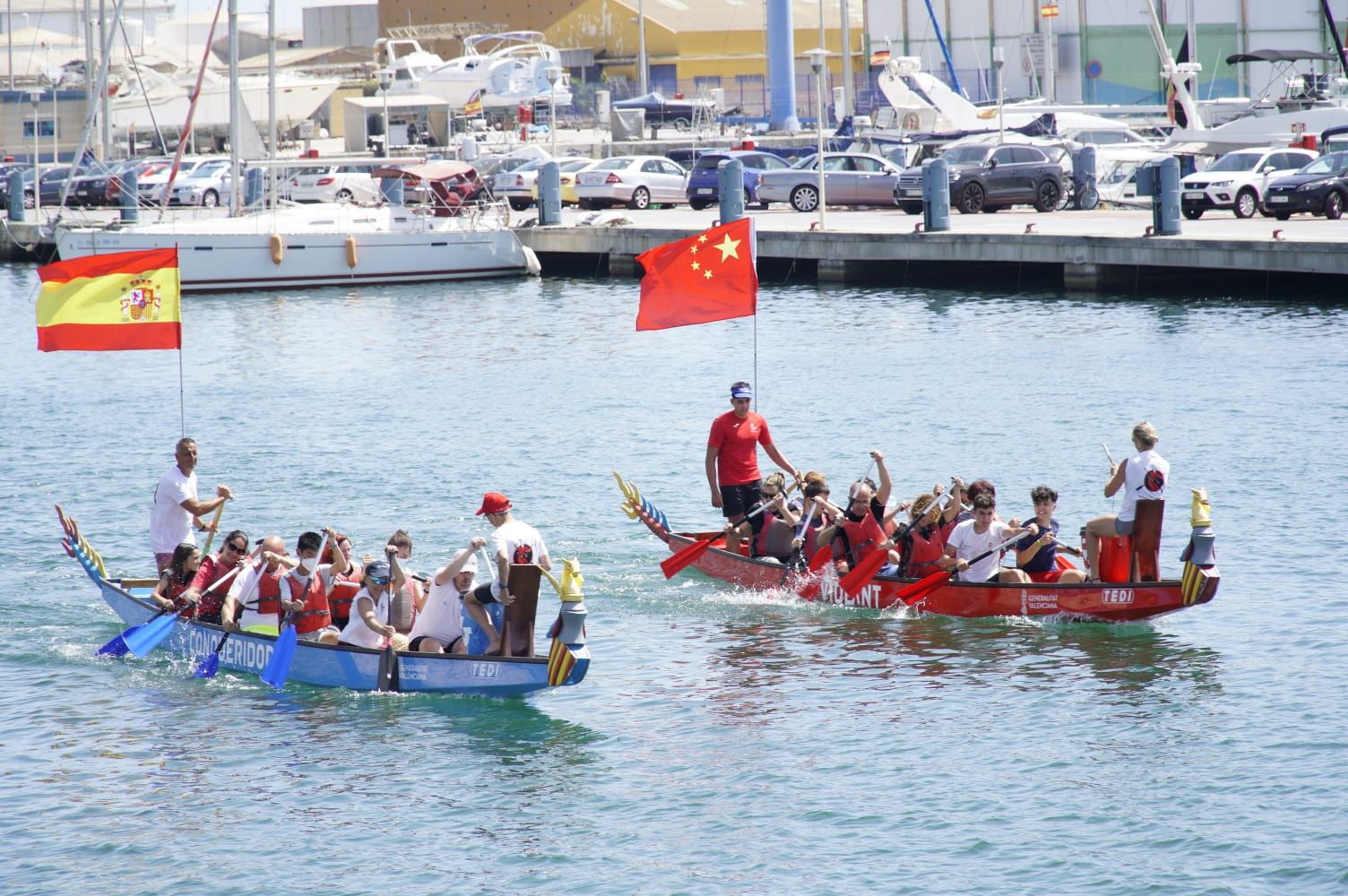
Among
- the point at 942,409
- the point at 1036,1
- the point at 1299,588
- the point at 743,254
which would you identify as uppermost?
the point at 1036,1

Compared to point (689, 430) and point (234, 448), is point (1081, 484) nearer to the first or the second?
point (689, 430)

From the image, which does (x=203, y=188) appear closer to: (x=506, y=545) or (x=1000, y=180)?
(x=1000, y=180)

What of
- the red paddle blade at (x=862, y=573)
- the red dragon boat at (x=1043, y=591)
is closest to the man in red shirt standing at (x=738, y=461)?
the red dragon boat at (x=1043, y=591)

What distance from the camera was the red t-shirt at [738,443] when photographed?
1709cm

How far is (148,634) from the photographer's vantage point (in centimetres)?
1483

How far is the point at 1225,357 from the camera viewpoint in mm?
29641

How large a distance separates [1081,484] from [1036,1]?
5675cm

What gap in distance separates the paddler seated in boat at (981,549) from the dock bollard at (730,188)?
27466 millimetres

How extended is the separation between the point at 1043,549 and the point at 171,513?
8.00m

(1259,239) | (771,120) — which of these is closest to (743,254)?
(1259,239)

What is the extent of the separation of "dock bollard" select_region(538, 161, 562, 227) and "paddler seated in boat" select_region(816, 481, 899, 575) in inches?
1212

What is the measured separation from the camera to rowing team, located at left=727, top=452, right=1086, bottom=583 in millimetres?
15586

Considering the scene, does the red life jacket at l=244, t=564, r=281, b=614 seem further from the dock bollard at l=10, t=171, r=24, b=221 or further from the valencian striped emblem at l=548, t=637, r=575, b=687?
the dock bollard at l=10, t=171, r=24, b=221


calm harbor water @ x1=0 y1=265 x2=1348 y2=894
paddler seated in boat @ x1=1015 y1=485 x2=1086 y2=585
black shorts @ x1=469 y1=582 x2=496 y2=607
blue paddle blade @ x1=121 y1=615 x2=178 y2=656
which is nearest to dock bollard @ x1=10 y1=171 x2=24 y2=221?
calm harbor water @ x1=0 y1=265 x2=1348 y2=894
